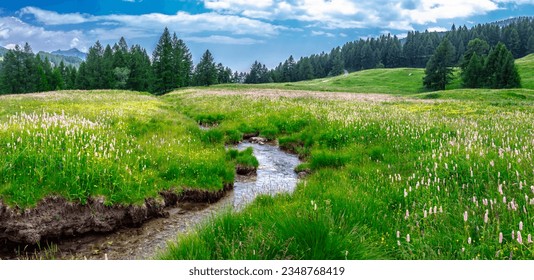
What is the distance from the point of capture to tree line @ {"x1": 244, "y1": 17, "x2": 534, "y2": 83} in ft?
460

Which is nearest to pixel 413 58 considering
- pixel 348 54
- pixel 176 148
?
pixel 348 54

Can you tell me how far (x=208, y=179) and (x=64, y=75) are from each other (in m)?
118

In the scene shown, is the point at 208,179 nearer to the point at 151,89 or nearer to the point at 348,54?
the point at 151,89

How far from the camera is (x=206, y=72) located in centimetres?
10112

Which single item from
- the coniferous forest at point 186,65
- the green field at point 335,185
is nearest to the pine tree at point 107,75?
the coniferous forest at point 186,65

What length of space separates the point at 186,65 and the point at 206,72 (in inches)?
222

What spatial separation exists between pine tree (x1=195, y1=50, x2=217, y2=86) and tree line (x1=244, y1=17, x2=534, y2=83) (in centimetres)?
5351

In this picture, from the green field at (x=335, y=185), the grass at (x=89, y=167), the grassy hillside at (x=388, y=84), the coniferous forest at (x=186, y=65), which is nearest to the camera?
the green field at (x=335, y=185)

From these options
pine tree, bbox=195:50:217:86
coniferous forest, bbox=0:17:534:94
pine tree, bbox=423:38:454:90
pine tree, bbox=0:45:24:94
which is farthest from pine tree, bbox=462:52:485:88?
pine tree, bbox=0:45:24:94

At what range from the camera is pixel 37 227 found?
6.82m

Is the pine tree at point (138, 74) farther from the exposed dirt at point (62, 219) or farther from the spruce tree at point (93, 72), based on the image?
the exposed dirt at point (62, 219)

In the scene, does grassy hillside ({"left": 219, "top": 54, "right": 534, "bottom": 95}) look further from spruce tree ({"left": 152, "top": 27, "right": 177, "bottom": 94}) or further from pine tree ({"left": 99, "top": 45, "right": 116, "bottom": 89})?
pine tree ({"left": 99, "top": 45, "right": 116, "bottom": 89})

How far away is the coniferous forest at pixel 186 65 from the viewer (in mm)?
68500
